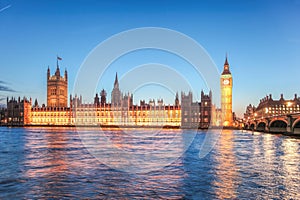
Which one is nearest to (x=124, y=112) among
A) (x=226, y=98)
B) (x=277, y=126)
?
(x=226, y=98)

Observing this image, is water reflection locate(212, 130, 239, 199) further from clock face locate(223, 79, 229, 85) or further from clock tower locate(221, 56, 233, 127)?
clock face locate(223, 79, 229, 85)

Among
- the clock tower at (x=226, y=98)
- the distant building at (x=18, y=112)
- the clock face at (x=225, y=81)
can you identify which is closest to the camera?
the clock tower at (x=226, y=98)

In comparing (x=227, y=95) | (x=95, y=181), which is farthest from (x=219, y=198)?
(x=227, y=95)

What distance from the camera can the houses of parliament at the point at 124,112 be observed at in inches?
5217

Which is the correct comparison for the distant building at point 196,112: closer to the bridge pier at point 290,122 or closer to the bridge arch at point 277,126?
the bridge arch at point 277,126

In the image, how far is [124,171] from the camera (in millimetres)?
16406

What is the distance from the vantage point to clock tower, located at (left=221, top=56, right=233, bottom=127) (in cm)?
12888

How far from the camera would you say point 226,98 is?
436ft

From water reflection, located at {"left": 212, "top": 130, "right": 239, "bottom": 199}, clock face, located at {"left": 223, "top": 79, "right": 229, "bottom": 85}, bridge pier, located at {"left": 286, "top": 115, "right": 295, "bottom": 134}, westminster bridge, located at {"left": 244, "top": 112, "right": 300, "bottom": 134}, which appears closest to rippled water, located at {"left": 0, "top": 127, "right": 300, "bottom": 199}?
water reflection, located at {"left": 212, "top": 130, "right": 239, "bottom": 199}

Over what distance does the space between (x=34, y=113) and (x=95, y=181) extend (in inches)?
6218

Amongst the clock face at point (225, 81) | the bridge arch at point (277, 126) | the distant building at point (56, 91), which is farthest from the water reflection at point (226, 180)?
the distant building at point (56, 91)

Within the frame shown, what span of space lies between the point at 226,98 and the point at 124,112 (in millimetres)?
47023

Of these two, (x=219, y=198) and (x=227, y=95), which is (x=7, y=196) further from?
(x=227, y=95)

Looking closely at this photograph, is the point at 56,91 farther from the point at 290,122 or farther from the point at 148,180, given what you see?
the point at 148,180
